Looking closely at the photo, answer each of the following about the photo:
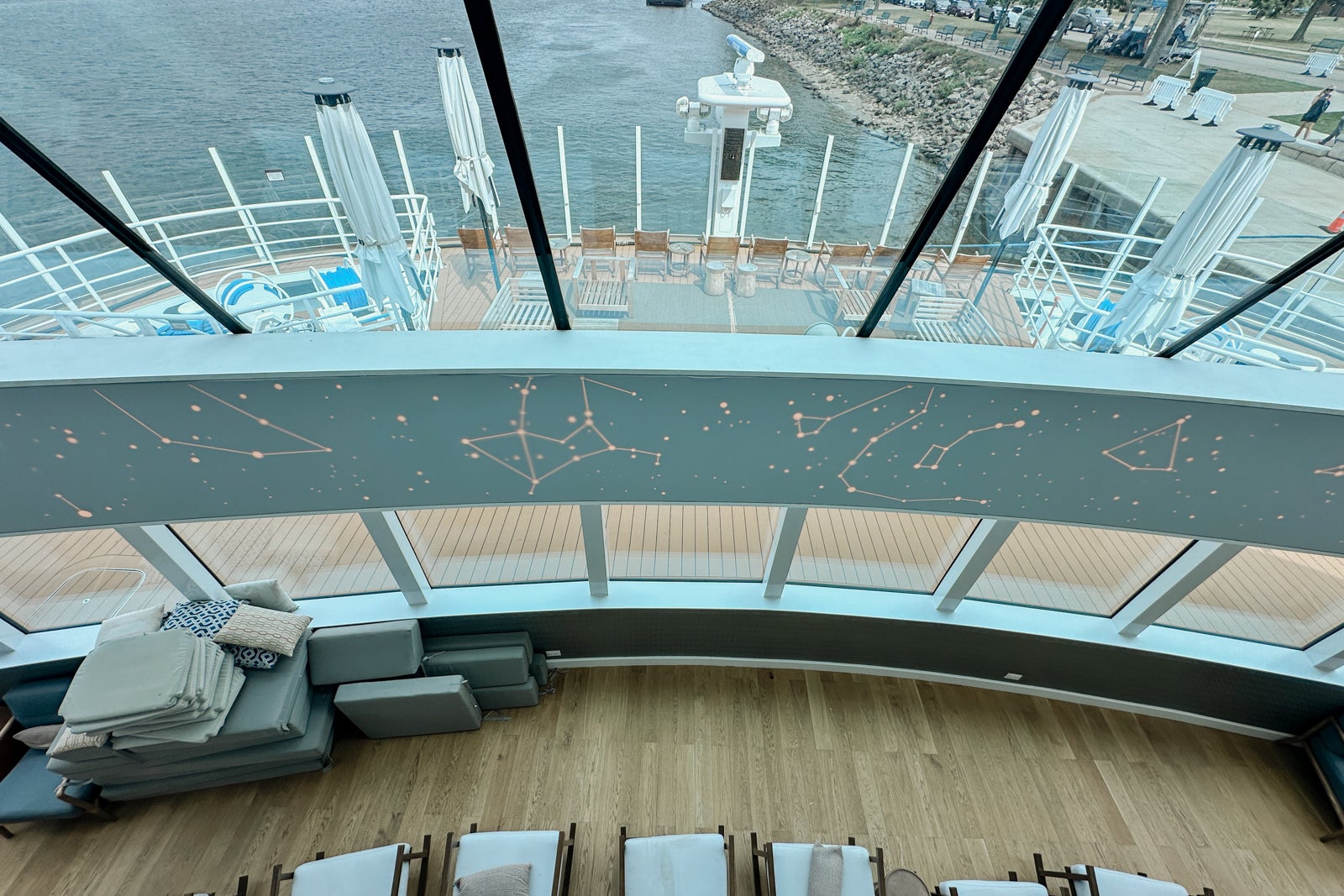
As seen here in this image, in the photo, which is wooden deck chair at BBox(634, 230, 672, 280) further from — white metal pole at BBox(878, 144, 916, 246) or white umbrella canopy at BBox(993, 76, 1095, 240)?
white umbrella canopy at BBox(993, 76, 1095, 240)

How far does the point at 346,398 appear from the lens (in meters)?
2.99

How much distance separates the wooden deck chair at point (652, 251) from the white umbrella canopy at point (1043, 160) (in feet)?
4.94

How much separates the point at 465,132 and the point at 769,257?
1.47 m

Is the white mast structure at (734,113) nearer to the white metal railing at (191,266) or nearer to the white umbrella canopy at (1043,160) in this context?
the white umbrella canopy at (1043,160)

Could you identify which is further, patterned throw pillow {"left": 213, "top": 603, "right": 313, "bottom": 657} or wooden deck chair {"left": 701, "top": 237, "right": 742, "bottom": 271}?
patterned throw pillow {"left": 213, "top": 603, "right": 313, "bottom": 657}

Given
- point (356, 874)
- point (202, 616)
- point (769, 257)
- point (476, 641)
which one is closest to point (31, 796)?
point (202, 616)

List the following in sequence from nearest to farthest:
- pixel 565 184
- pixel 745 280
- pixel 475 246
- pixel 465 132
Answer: pixel 465 132 < pixel 565 184 < pixel 475 246 < pixel 745 280

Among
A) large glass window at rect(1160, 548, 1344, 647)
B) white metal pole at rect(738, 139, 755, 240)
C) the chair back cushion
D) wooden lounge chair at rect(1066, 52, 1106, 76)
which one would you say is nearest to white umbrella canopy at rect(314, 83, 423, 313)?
white metal pole at rect(738, 139, 755, 240)

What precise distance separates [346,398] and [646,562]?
280 centimetres

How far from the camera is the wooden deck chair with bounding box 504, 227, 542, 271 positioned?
2.54 metres

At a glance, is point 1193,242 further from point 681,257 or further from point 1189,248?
point 681,257

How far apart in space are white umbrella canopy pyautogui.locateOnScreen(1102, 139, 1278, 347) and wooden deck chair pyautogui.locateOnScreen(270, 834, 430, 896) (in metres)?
5.34

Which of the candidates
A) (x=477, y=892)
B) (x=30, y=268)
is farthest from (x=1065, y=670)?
(x=30, y=268)

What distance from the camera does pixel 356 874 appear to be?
12.2ft
